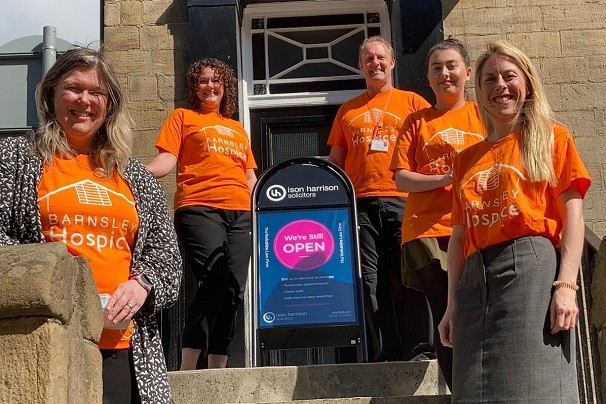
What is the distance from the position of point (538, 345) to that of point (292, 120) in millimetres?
5305

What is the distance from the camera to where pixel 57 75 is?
3387 mm

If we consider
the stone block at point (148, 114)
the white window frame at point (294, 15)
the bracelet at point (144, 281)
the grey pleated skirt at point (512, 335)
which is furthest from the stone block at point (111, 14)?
the grey pleated skirt at point (512, 335)

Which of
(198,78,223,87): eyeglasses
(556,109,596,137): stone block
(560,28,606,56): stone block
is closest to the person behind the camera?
(198,78,223,87): eyeglasses

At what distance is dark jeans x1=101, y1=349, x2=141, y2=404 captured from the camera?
3.07m

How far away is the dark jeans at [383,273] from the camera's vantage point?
5496 millimetres

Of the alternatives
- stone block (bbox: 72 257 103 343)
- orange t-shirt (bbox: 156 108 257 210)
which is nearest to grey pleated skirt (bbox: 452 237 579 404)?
stone block (bbox: 72 257 103 343)

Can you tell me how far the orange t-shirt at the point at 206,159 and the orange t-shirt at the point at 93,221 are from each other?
2.57m

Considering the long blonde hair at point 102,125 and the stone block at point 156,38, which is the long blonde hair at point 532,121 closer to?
the long blonde hair at point 102,125

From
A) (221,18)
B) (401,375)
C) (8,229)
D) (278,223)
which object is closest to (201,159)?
(278,223)

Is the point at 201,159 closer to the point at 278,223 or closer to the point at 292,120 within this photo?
the point at 278,223

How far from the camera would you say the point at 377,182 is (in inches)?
225

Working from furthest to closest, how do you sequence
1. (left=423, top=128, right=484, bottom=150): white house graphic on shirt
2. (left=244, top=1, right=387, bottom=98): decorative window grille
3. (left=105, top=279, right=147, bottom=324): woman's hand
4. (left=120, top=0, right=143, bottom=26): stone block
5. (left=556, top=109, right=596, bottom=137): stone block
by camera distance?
(left=244, top=1, right=387, bottom=98): decorative window grille < (left=120, top=0, right=143, bottom=26): stone block < (left=556, top=109, right=596, bottom=137): stone block < (left=423, top=128, right=484, bottom=150): white house graphic on shirt < (left=105, top=279, right=147, bottom=324): woman's hand

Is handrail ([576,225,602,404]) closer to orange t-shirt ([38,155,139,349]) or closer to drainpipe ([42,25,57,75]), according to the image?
orange t-shirt ([38,155,139,349])

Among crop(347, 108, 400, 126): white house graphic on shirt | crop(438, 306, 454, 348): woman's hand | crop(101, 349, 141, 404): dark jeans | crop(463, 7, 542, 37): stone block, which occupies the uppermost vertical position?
crop(463, 7, 542, 37): stone block
